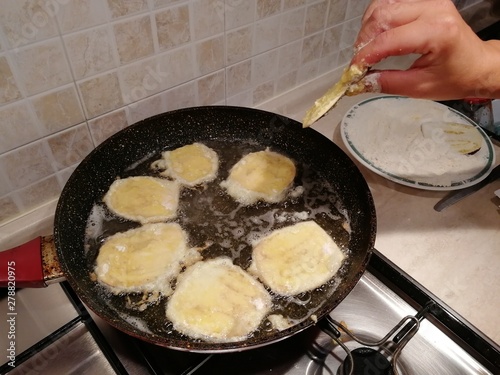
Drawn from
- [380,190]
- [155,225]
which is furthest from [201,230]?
[380,190]

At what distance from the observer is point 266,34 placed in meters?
1.08

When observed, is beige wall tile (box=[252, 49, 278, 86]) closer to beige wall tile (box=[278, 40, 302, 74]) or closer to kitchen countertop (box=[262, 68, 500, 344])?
beige wall tile (box=[278, 40, 302, 74])

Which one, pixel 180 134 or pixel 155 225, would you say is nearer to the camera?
pixel 155 225

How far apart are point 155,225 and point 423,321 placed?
0.59 meters

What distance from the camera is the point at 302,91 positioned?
1307 millimetres

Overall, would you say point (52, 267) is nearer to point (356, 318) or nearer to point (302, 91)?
point (356, 318)

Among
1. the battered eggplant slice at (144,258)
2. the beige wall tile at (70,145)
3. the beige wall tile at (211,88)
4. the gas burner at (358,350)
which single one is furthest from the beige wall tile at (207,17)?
the gas burner at (358,350)

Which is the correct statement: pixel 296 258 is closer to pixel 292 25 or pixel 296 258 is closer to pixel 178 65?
pixel 178 65

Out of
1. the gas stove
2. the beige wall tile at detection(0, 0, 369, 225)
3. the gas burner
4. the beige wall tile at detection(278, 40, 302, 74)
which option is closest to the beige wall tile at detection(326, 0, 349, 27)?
the beige wall tile at detection(0, 0, 369, 225)

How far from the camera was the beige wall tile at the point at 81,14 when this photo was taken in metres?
0.73

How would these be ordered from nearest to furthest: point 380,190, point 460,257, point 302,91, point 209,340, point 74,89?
point 209,340, point 74,89, point 460,257, point 380,190, point 302,91

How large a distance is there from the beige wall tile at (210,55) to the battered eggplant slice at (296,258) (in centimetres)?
44

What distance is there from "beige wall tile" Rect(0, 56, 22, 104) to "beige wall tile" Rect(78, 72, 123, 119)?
117 mm

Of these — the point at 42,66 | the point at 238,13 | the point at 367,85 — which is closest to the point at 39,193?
the point at 42,66
